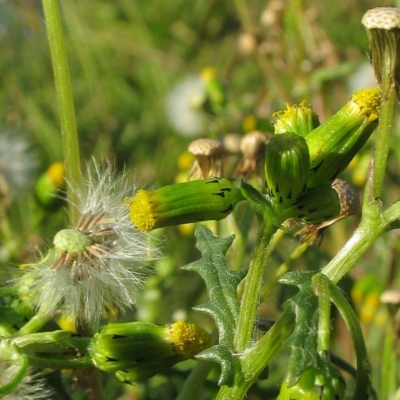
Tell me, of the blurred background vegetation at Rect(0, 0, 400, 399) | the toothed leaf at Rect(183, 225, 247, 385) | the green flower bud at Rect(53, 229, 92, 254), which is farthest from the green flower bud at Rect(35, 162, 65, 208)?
the toothed leaf at Rect(183, 225, 247, 385)

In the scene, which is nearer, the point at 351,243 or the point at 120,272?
the point at 351,243

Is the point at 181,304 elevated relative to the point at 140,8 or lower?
lower

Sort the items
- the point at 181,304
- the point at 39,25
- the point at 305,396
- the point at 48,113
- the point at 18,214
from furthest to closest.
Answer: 1. the point at 39,25
2. the point at 48,113
3. the point at 18,214
4. the point at 181,304
5. the point at 305,396

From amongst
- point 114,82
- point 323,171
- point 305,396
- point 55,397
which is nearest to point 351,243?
point 323,171

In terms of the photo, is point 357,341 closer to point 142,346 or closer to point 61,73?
point 142,346

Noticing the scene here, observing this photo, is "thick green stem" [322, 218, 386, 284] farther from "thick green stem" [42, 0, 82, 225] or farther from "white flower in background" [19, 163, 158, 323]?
"thick green stem" [42, 0, 82, 225]

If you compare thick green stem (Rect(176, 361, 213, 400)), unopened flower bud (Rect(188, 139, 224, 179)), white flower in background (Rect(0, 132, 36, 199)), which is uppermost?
white flower in background (Rect(0, 132, 36, 199))

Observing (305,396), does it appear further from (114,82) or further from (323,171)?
(114,82)
